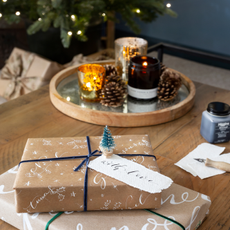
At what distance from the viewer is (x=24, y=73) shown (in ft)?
4.98

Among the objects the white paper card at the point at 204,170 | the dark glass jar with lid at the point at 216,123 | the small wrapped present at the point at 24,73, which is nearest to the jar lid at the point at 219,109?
the dark glass jar with lid at the point at 216,123

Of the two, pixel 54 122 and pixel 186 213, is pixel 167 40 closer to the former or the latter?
pixel 54 122

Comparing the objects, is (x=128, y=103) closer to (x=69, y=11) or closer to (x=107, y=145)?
(x=107, y=145)

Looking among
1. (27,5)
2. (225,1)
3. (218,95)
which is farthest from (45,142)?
(225,1)

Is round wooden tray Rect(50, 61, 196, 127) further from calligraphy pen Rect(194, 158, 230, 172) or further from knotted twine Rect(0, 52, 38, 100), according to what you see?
knotted twine Rect(0, 52, 38, 100)

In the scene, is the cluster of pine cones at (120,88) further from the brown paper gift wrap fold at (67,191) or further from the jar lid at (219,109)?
the brown paper gift wrap fold at (67,191)

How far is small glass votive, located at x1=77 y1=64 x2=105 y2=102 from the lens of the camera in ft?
2.83

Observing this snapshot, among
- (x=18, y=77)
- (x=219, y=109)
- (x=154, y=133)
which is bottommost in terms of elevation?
(x=18, y=77)

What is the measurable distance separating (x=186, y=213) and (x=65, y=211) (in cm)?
19

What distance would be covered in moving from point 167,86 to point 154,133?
0.18 metres

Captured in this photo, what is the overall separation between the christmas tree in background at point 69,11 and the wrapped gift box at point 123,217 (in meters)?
1.06

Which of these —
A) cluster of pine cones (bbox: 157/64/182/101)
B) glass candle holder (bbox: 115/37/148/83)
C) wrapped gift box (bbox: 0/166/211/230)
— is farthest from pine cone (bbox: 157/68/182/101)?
wrapped gift box (bbox: 0/166/211/230)

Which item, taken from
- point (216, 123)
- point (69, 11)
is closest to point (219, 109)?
point (216, 123)

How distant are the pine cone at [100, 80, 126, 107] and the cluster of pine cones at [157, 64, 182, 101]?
0.41ft
